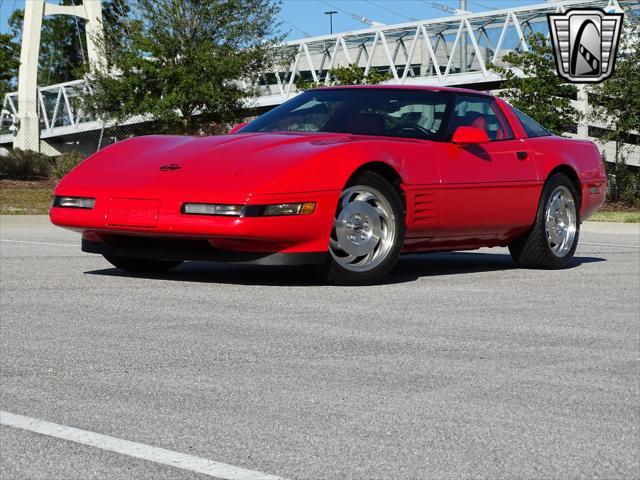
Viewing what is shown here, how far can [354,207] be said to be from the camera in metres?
7.89

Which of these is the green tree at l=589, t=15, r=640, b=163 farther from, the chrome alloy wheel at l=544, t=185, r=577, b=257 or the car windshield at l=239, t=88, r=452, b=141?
the car windshield at l=239, t=88, r=452, b=141

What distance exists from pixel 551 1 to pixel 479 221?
46.0m

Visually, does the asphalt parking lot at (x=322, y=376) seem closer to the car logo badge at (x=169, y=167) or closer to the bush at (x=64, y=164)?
the car logo badge at (x=169, y=167)

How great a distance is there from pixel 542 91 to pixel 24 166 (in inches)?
544

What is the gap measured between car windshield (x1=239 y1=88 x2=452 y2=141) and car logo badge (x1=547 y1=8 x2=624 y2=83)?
24.3 meters

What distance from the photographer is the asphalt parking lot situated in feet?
11.9

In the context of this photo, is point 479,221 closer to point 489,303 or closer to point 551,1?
point 489,303

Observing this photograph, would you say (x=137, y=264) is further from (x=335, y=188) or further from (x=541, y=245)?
(x=541, y=245)

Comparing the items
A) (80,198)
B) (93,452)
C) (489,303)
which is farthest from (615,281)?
Result: (93,452)

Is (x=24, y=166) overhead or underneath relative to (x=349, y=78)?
underneath

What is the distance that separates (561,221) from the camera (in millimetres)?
9859

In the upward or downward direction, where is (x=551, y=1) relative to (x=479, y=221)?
upward

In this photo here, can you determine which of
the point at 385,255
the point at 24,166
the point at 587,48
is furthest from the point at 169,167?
the point at 587,48

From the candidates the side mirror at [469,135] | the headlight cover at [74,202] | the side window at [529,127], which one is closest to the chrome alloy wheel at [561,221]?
the side window at [529,127]
